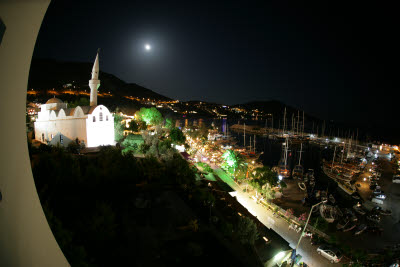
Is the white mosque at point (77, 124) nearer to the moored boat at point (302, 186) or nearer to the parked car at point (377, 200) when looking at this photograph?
the moored boat at point (302, 186)

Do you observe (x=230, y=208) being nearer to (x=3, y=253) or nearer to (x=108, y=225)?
(x=108, y=225)

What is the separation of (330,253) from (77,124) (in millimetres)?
11739

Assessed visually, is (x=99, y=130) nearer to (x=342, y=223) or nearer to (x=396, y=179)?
(x=342, y=223)

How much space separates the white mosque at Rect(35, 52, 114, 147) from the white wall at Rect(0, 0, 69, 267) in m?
9.31

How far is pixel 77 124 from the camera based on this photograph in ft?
31.2

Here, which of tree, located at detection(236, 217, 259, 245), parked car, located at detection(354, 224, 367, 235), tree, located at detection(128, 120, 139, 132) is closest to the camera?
tree, located at detection(236, 217, 259, 245)

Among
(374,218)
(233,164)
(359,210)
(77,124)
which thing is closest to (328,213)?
(374,218)

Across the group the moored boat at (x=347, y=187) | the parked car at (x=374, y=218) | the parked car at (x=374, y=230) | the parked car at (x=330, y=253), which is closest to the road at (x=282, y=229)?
the parked car at (x=330, y=253)

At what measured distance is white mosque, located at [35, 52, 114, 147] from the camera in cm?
947

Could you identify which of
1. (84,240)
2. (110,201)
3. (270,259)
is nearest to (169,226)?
(110,201)

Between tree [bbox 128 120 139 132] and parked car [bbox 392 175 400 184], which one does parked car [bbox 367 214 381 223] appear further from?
tree [bbox 128 120 139 132]

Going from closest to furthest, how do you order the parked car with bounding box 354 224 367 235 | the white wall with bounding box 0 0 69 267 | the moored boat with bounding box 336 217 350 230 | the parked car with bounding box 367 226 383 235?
the white wall with bounding box 0 0 69 267, the parked car with bounding box 354 224 367 235, the parked car with bounding box 367 226 383 235, the moored boat with bounding box 336 217 350 230

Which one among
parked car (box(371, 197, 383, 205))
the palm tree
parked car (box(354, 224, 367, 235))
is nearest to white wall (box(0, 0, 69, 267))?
the palm tree

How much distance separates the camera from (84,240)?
11.9 feet
